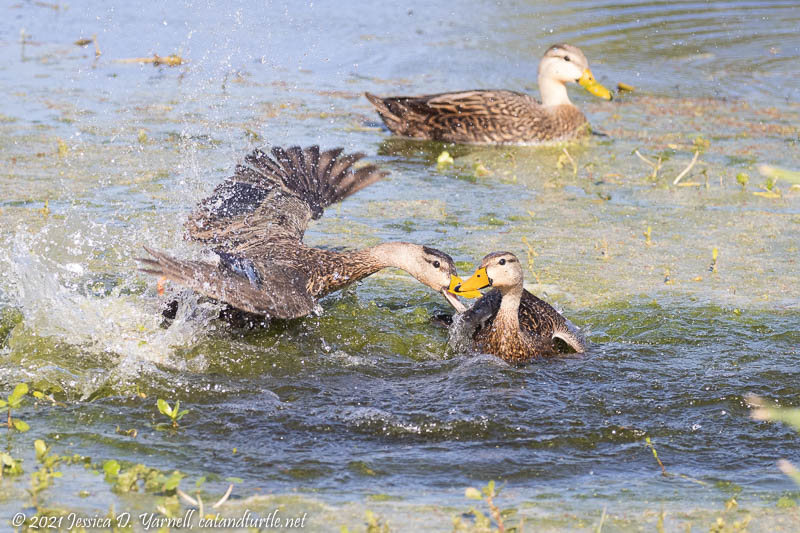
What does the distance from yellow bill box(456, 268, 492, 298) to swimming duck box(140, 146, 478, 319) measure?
0.59ft

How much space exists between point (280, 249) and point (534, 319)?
1.70 metres

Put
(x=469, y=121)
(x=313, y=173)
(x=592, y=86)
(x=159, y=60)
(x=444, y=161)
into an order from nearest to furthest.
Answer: (x=313, y=173), (x=444, y=161), (x=469, y=121), (x=592, y=86), (x=159, y=60)

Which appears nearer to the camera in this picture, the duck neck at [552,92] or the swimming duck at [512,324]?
the swimming duck at [512,324]

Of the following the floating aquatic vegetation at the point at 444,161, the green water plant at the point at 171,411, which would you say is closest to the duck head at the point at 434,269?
the green water plant at the point at 171,411

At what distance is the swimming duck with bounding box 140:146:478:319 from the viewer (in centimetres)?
538

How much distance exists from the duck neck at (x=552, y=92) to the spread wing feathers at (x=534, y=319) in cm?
528

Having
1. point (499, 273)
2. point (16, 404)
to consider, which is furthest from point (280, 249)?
point (16, 404)

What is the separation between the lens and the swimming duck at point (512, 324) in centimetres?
589

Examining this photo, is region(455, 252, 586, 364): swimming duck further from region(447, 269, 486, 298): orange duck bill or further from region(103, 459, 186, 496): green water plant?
region(103, 459, 186, 496): green water plant

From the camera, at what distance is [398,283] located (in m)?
7.21

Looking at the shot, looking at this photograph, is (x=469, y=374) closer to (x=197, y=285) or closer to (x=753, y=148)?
(x=197, y=285)

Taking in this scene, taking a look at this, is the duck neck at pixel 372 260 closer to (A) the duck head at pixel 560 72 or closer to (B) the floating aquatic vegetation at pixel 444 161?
(B) the floating aquatic vegetation at pixel 444 161

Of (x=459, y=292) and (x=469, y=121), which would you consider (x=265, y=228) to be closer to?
(x=459, y=292)

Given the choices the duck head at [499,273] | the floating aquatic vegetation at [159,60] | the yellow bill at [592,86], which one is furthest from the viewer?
the floating aquatic vegetation at [159,60]
